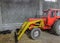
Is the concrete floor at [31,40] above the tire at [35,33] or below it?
below

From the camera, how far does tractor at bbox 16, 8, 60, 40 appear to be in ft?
36.6

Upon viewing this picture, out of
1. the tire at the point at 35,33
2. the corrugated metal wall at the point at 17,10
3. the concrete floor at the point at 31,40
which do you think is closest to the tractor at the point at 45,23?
the tire at the point at 35,33

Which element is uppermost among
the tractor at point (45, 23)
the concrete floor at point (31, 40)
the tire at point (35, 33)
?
the tractor at point (45, 23)

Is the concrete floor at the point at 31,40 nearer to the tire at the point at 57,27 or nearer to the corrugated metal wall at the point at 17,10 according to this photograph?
A: the tire at the point at 57,27

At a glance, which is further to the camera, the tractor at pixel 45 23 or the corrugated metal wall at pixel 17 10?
the corrugated metal wall at pixel 17 10

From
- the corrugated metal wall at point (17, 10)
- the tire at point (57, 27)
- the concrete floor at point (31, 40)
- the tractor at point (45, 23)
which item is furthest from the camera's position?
the corrugated metal wall at point (17, 10)

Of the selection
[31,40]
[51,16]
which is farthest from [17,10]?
[31,40]

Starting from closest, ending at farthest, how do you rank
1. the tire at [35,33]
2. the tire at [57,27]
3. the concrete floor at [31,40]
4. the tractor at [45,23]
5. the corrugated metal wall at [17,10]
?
1. the concrete floor at [31,40]
2. the tire at [35,33]
3. the tractor at [45,23]
4. the tire at [57,27]
5. the corrugated metal wall at [17,10]

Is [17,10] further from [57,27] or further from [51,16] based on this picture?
[57,27]

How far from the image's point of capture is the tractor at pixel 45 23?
11.2m

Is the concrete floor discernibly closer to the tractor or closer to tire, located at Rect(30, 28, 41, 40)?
tire, located at Rect(30, 28, 41, 40)

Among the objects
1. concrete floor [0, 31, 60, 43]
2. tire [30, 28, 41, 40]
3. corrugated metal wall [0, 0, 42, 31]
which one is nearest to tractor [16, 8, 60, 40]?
tire [30, 28, 41, 40]

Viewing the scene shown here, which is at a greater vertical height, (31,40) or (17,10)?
(17,10)

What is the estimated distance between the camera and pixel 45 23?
1176cm
